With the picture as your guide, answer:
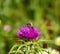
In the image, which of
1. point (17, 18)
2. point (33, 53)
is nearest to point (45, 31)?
point (17, 18)

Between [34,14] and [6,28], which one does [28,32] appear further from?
[34,14]

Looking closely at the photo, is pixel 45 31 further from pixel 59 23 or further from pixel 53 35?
pixel 59 23

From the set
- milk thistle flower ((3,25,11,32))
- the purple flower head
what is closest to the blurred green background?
milk thistle flower ((3,25,11,32))

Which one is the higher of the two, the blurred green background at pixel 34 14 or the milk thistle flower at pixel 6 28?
the blurred green background at pixel 34 14

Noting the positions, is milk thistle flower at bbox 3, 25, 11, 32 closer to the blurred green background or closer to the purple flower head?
the blurred green background

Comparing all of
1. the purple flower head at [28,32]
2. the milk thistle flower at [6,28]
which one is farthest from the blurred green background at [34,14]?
the purple flower head at [28,32]

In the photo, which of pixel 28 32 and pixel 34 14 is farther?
pixel 34 14

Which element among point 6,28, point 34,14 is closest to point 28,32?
point 6,28

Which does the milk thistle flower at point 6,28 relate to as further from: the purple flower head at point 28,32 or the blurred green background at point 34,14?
the purple flower head at point 28,32
